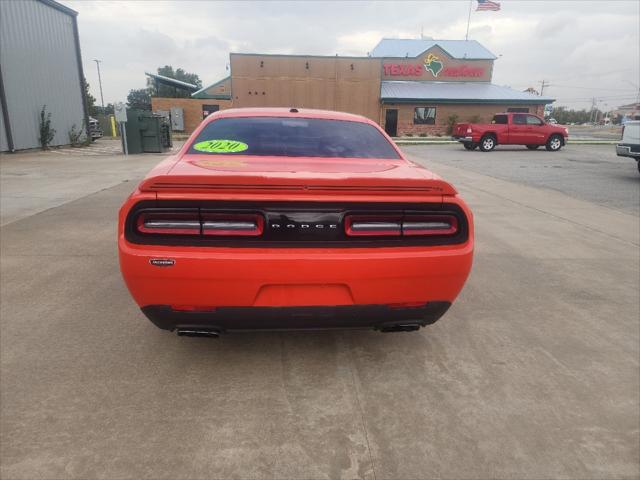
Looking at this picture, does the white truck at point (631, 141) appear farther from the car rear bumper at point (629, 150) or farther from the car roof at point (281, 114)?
the car roof at point (281, 114)

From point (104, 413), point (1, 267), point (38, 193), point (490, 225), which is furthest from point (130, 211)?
point (38, 193)

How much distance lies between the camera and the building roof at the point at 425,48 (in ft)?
121

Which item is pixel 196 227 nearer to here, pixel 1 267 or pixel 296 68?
pixel 1 267

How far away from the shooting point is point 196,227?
2039 mm

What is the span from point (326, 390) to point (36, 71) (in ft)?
68.3

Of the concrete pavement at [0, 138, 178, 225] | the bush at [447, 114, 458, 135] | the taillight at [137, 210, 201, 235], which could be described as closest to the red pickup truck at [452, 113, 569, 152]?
the bush at [447, 114, 458, 135]

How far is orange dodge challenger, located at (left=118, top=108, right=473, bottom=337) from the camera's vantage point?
2027 millimetres

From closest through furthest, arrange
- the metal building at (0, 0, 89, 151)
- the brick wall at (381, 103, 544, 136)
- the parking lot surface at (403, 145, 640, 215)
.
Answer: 1. the parking lot surface at (403, 145, 640, 215)
2. the metal building at (0, 0, 89, 151)
3. the brick wall at (381, 103, 544, 136)

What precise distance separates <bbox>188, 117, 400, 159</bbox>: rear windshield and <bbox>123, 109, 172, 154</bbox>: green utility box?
52.6ft

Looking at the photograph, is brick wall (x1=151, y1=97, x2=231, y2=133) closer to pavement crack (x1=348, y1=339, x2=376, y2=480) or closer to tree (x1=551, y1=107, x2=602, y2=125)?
pavement crack (x1=348, y1=339, x2=376, y2=480)

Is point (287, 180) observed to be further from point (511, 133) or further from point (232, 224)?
point (511, 133)

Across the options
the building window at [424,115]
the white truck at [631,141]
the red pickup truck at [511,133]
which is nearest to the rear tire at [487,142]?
the red pickup truck at [511,133]

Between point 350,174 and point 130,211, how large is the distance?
112 cm

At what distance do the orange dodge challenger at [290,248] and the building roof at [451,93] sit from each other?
33.4 meters
